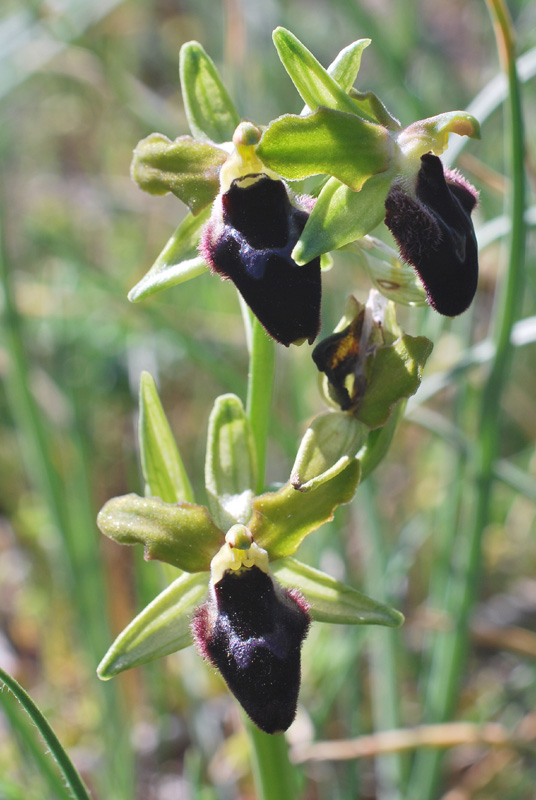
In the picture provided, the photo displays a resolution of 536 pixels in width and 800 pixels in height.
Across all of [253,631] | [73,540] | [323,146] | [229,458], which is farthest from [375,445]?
[73,540]

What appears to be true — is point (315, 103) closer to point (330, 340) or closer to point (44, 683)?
point (330, 340)

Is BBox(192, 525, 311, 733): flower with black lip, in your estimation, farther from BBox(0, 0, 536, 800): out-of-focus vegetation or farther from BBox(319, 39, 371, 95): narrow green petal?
BBox(319, 39, 371, 95): narrow green petal

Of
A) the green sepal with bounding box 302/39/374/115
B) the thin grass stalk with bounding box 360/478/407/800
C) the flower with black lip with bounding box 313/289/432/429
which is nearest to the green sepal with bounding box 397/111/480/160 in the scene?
the green sepal with bounding box 302/39/374/115

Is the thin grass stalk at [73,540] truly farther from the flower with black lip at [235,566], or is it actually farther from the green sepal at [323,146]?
the green sepal at [323,146]

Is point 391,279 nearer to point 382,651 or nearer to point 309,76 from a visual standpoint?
point 309,76

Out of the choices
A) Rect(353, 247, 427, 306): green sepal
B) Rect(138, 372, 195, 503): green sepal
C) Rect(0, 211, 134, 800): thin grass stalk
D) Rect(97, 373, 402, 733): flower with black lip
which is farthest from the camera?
Rect(0, 211, 134, 800): thin grass stalk

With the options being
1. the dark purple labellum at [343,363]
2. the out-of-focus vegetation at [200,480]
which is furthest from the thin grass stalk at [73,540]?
the dark purple labellum at [343,363]
